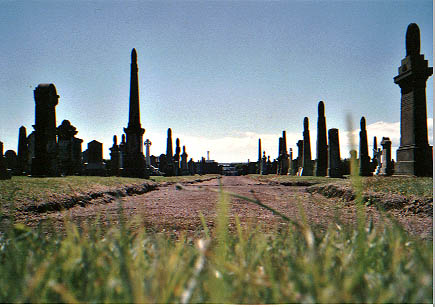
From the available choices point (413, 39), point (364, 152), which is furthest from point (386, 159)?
point (413, 39)

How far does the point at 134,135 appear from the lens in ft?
53.4

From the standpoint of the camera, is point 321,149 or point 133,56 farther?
point 321,149

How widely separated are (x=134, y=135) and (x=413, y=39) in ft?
45.9

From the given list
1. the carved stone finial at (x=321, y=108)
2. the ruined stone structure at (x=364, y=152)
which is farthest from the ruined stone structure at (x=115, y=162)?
the ruined stone structure at (x=364, y=152)

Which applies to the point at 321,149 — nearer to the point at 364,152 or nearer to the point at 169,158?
the point at 364,152

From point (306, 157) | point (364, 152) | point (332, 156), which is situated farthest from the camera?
point (306, 157)

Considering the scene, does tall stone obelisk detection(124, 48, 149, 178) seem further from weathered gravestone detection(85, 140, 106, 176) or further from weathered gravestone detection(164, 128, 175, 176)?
weathered gravestone detection(164, 128, 175, 176)

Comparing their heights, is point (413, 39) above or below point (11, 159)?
above

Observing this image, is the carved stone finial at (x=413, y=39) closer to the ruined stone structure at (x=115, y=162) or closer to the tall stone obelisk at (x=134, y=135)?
the tall stone obelisk at (x=134, y=135)

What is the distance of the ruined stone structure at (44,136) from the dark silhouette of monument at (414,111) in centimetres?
1355

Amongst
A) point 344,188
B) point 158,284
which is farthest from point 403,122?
point 158,284

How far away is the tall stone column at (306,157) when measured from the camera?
70.2 ft

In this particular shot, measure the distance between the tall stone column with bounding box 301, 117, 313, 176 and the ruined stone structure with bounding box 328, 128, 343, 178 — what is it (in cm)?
321

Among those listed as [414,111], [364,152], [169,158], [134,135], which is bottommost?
[169,158]
